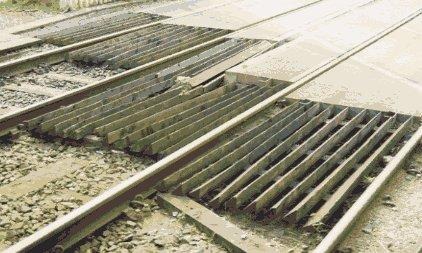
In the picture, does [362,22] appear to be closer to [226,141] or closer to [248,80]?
[248,80]

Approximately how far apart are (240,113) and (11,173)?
2.55 meters

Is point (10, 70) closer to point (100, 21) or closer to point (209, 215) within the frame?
point (100, 21)

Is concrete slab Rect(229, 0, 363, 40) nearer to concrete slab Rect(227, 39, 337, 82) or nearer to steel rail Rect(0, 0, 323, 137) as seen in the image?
concrete slab Rect(227, 39, 337, 82)

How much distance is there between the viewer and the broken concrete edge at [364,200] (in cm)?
371

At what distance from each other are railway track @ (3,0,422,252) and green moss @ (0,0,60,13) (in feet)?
18.3

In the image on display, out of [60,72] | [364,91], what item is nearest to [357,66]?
[364,91]

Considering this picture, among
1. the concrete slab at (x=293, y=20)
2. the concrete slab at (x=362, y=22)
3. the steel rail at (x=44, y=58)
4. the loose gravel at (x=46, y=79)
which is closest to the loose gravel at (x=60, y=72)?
the loose gravel at (x=46, y=79)

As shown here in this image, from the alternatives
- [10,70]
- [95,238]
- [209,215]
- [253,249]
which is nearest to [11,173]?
[95,238]

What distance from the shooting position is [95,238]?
13.3 ft

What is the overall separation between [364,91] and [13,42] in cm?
600

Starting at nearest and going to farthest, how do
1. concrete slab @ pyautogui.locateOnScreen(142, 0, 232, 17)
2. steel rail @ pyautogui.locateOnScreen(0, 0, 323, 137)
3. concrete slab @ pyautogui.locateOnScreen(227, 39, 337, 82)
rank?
steel rail @ pyautogui.locateOnScreen(0, 0, 323, 137) < concrete slab @ pyautogui.locateOnScreen(227, 39, 337, 82) < concrete slab @ pyautogui.locateOnScreen(142, 0, 232, 17)

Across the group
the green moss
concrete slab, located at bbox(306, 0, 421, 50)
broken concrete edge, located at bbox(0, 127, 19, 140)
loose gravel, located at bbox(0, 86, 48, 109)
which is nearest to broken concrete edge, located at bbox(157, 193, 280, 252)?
broken concrete edge, located at bbox(0, 127, 19, 140)

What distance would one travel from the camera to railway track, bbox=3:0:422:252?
4.28 m

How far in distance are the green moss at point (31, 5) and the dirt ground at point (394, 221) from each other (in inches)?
391
